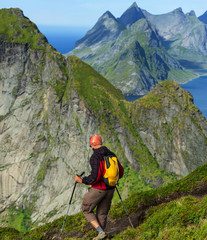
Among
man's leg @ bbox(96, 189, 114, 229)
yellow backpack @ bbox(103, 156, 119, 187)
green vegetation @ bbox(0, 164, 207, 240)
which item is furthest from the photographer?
man's leg @ bbox(96, 189, 114, 229)

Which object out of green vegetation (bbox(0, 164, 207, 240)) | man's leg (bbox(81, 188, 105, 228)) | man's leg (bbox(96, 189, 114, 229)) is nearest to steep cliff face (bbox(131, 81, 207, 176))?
green vegetation (bbox(0, 164, 207, 240))

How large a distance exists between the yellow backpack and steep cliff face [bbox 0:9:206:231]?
74.9 meters

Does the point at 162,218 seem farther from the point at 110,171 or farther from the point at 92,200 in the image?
the point at 110,171

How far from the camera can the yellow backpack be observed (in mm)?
9188

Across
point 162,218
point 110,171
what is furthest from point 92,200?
point 162,218

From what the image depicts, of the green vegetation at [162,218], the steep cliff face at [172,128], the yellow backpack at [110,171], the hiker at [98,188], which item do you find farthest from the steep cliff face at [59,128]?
the yellow backpack at [110,171]

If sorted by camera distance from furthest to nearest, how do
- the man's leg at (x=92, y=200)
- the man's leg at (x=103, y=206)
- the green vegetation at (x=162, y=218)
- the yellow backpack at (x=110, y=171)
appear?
1. the man's leg at (x=103, y=206)
2. the man's leg at (x=92, y=200)
3. the yellow backpack at (x=110, y=171)
4. the green vegetation at (x=162, y=218)

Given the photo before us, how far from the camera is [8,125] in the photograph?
371 feet

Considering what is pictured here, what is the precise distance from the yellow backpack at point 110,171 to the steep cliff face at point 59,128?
74903 mm

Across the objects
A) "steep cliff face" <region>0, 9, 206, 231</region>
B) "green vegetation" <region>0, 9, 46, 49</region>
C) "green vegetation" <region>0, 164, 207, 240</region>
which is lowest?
"green vegetation" <region>0, 164, 207, 240</region>

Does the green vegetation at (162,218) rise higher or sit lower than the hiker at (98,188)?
lower

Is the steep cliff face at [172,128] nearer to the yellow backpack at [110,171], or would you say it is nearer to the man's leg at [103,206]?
the man's leg at [103,206]

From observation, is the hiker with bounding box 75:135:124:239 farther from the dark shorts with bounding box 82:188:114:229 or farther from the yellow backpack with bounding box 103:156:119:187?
the yellow backpack with bounding box 103:156:119:187

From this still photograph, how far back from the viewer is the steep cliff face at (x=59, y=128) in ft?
299
